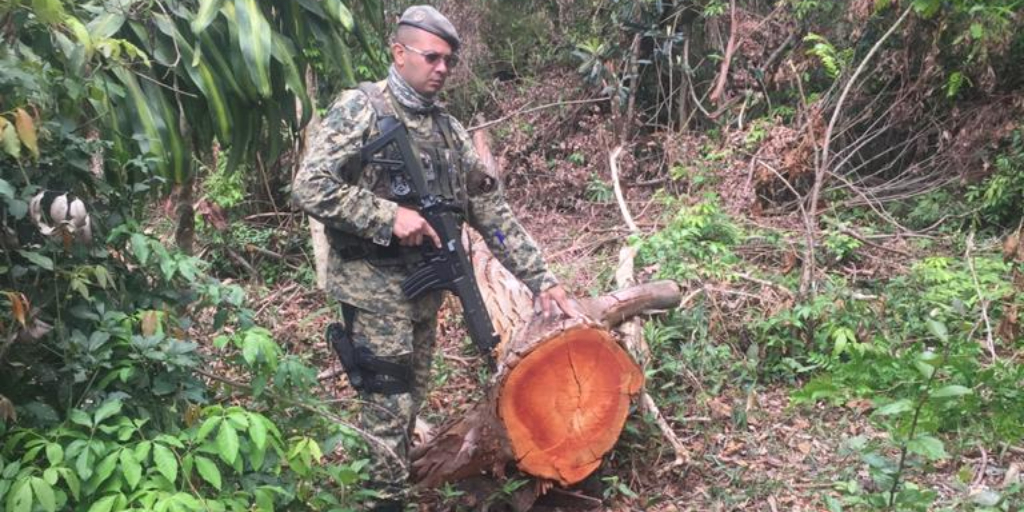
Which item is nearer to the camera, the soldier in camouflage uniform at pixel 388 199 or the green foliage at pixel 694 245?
the soldier in camouflage uniform at pixel 388 199

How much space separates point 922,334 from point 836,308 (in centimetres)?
48

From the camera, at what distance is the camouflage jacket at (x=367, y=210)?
2697mm

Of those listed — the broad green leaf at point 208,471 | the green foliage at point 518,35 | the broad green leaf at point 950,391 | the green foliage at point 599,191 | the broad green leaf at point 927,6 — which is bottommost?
the green foliage at point 599,191

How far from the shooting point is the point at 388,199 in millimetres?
2861

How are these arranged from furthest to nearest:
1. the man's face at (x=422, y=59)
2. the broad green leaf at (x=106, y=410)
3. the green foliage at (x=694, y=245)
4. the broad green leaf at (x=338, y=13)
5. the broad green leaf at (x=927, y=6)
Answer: the green foliage at (x=694, y=245)
the broad green leaf at (x=927, y=6)
the broad green leaf at (x=338, y=13)
the man's face at (x=422, y=59)
the broad green leaf at (x=106, y=410)

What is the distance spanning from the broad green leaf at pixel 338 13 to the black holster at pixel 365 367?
1105 mm

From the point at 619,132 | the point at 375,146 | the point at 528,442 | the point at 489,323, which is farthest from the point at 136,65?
the point at 619,132

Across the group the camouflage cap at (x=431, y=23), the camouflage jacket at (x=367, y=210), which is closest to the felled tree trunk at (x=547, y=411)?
the camouflage jacket at (x=367, y=210)

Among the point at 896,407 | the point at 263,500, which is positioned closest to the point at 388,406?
the point at 263,500

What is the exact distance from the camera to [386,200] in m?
2.79

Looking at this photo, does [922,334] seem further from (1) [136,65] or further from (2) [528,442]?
(1) [136,65]

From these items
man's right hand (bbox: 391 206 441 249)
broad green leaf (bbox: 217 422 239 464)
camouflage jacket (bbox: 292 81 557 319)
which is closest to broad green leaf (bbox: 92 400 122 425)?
broad green leaf (bbox: 217 422 239 464)

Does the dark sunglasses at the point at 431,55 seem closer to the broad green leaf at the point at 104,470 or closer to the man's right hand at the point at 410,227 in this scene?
the man's right hand at the point at 410,227

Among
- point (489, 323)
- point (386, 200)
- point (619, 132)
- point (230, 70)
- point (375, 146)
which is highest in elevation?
point (230, 70)
